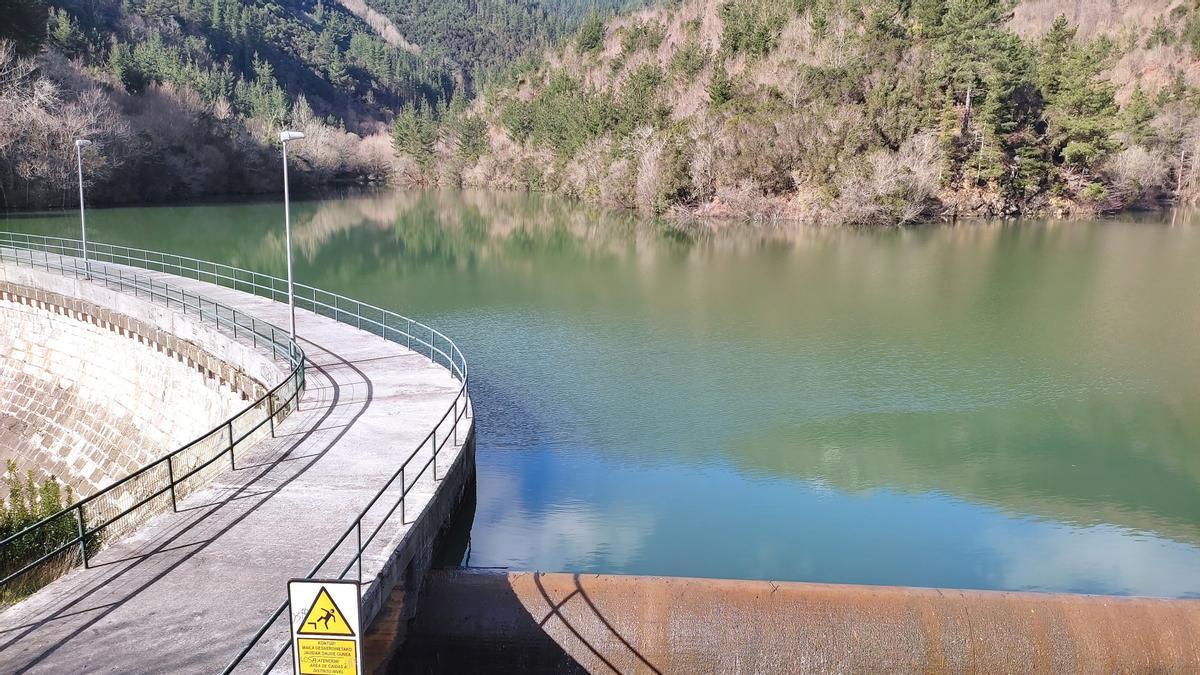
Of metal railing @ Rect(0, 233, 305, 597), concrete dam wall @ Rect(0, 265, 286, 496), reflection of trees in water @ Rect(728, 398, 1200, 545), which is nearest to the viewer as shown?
metal railing @ Rect(0, 233, 305, 597)

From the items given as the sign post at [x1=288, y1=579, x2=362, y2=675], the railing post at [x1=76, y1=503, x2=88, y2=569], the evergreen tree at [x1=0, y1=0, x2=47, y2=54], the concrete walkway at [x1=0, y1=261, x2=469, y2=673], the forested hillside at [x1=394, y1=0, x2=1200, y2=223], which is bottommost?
the concrete walkway at [x1=0, y1=261, x2=469, y2=673]

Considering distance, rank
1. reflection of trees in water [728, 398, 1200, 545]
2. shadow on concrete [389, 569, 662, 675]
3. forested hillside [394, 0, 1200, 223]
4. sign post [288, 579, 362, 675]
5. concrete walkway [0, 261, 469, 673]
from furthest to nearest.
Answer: forested hillside [394, 0, 1200, 223], reflection of trees in water [728, 398, 1200, 545], shadow on concrete [389, 569, 662, 675], concrete walkway [0, 261, 469, 673], sign post [288, 579, 362, 675]

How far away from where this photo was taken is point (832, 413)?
22016mm

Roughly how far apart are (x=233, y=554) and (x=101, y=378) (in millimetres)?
18449

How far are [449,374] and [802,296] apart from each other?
69.9 feet

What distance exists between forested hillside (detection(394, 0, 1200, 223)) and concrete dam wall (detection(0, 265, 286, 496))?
47177mm

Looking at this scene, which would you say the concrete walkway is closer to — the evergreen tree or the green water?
the green water

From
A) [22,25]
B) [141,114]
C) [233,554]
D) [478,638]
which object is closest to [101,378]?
[233,554]

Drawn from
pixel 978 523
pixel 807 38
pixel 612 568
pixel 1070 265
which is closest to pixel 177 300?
pixel 612 568

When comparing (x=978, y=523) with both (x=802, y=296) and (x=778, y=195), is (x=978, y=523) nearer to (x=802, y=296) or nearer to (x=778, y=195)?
(x=802, y=296)

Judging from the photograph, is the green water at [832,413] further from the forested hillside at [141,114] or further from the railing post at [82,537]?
the forested hillside at [141,114]

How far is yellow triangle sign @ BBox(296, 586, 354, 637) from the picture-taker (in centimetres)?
660

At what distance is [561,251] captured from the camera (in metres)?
52.9

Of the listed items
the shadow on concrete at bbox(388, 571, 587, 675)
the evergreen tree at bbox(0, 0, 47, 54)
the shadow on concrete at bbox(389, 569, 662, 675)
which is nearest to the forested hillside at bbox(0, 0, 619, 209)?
the evergreen tree at bbox(0, 0, 47, 54)
